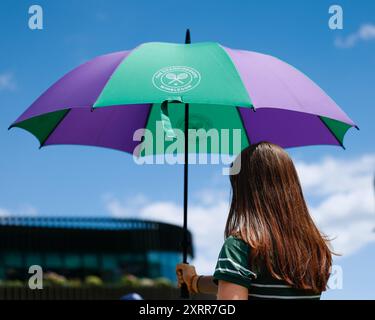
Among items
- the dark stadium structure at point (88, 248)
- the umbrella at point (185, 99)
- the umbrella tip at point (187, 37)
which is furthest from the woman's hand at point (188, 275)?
the dark stadium structure at point (88, 248)

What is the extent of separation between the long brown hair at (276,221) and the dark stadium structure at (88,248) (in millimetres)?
37803

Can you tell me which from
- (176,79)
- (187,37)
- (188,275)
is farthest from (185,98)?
(188,275)

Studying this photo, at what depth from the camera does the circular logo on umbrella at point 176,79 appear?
15.0 ft

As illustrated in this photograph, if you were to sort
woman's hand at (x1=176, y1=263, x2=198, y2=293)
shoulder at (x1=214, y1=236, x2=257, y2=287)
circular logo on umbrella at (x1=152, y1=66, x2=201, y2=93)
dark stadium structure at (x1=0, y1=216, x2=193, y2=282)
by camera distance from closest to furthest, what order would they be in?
shoulder at (x1=214, y1=236, x2=257, y2=287) < woman's hand at (x1=176, y1=263, x2=198, y2=293) < circular logo on umbrella at (x1=152, y1=66, x2=201, y2=93) < dark stadium structure at (x1=0, y1=216, x2=193, y2=282)

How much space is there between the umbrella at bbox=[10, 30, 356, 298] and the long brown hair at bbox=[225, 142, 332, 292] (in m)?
1.28

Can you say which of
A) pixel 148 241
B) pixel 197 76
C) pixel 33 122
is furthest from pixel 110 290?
pixel 197 76

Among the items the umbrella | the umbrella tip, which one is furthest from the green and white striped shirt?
the umbrella tip

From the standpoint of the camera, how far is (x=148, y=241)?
45469mm

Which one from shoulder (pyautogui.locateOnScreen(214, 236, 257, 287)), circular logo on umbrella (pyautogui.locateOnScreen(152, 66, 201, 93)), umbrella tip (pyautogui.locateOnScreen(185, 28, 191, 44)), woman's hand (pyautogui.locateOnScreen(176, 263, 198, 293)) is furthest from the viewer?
umbrella tip (pyautogui.locateOnScreen(185, 28, 191, 44))

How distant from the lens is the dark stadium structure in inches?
1613

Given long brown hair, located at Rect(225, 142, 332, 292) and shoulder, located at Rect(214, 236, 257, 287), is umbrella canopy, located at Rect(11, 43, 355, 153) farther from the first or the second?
shoulder, located at Rect(214, 236, 257, 287)

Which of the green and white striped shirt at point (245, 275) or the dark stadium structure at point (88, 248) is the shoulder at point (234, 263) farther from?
the dark stadium structure at point (88, 248)

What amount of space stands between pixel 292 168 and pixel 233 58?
191 cm
